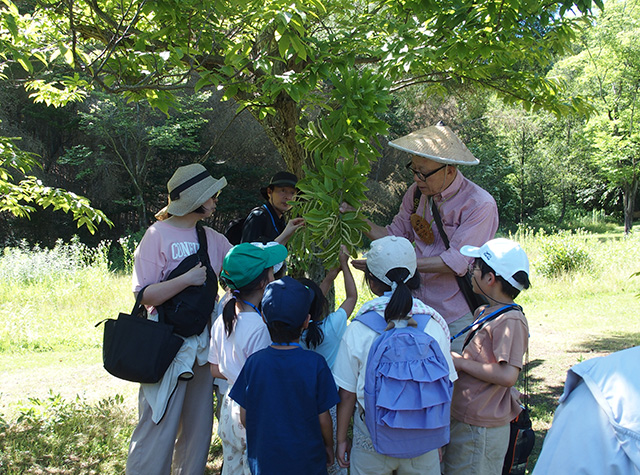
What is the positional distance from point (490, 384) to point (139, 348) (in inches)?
71.5

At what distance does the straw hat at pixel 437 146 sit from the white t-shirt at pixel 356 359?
43.3 inches

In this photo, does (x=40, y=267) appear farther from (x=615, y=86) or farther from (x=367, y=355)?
(x=615, y=86)

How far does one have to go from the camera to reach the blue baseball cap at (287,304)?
7.48 ft

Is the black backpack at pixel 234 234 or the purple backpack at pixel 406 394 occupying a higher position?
the black backpack at pixel 234 234

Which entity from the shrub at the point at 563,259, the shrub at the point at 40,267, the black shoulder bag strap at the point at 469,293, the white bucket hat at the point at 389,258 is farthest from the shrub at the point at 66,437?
the shrub at the point at 563,259

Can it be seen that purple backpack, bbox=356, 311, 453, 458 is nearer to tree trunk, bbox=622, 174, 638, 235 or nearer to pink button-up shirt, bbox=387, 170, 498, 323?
pink button-up shirt, bbox=387, 170, 498, 323

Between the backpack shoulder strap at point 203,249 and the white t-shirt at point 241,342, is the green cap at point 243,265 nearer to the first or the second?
the white t-shirt at point 241,342

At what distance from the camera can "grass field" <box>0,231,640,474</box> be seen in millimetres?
4090

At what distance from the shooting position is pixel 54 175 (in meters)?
20.8

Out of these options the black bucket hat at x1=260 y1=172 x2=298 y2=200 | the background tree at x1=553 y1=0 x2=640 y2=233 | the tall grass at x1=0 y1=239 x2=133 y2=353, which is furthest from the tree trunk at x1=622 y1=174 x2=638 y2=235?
the black bucket hat at x1=260 y1=172 x2=298 y2=200

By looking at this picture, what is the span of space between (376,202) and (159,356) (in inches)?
726

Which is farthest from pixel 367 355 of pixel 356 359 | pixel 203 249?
pixel 203 249

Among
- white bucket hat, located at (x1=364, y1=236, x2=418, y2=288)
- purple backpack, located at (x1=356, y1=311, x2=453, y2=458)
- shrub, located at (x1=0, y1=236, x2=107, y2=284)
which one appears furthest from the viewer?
shrub, located at (x1=0, y1=236, x2=107, y2=284)

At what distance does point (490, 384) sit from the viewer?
8.20 feet
